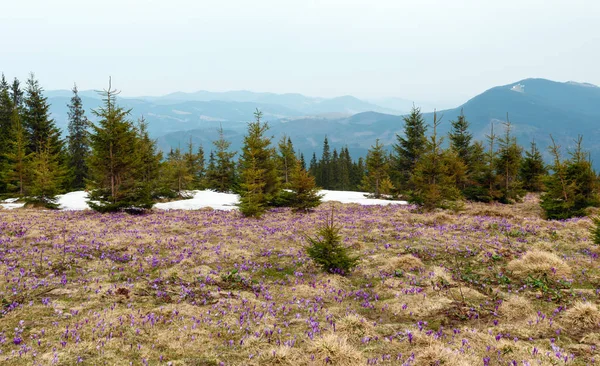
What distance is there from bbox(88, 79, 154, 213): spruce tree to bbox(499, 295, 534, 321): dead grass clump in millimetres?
20299

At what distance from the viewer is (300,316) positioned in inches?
248

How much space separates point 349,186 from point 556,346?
311 ft

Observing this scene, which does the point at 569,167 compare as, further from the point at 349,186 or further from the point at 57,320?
the point at 349,186

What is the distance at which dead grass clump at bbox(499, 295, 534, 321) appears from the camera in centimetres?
614

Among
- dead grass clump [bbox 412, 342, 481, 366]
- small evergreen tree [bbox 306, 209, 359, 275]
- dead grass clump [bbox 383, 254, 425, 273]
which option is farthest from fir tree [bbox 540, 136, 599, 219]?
dead grass clump [bbox 412, 342, 481, 366]

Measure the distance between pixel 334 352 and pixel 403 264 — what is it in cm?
536

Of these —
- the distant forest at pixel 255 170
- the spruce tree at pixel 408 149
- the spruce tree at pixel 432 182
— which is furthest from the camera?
the spruce tree at pixel 408 149

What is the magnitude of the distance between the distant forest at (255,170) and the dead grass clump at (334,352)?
1586 cm

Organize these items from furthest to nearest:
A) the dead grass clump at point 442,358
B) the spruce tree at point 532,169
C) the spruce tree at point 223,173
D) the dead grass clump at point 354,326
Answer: the spruce tree at point 223,173 < the spruce tree at point 532,169 < the dead grass clump at point 354,326 < the dead grass clump at point 442,358

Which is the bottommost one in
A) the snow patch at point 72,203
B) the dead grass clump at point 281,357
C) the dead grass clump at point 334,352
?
the snow patch at point 72,203

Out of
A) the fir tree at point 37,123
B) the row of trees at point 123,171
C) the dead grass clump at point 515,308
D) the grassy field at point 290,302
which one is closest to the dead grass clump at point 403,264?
the grassy field at point 290,302

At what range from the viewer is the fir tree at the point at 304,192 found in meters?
22.2

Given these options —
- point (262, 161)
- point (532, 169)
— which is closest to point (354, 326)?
point (262, 161)

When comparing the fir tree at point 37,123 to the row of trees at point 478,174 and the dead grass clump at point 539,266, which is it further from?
the dead grass clump at point 539,266
